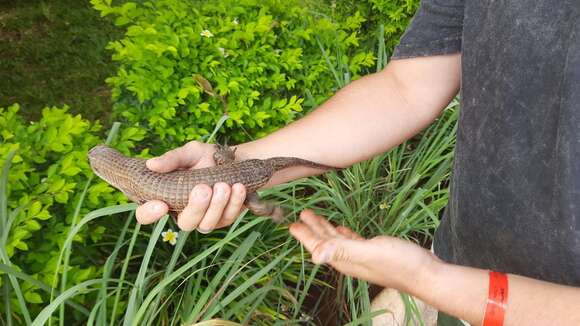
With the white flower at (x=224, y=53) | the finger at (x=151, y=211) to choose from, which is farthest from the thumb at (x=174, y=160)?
the white flower at (x=224, y=53)

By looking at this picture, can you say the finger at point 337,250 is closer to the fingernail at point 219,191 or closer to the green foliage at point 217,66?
the fingernail at point 219,191

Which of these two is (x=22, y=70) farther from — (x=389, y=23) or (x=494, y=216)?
(x=494, y=216)

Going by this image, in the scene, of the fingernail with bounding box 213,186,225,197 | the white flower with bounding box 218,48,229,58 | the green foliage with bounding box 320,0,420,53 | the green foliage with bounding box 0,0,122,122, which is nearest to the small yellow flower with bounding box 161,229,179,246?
the fingernail with bounding box 213,186,225,197

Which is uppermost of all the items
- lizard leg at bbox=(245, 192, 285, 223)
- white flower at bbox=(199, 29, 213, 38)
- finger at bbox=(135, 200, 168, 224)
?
white flower at bbox=(199, 29, 213, 38)

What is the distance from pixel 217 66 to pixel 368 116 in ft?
5.02

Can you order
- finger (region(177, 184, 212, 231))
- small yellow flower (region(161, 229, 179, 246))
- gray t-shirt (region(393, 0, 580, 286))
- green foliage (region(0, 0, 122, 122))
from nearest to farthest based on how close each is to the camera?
gray t-shirt (region(393, 0, 580, 286)) → finger (region(177, 184, 212, 231)) → small yellow flower (region(161, 229, 179, 246)) → green foliage (region(0, 0, 122, 122))

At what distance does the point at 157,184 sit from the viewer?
5.98 feet

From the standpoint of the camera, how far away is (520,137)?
3.98 ft

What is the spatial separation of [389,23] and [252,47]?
1601 mm

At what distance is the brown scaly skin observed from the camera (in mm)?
1718

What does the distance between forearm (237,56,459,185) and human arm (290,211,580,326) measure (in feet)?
1.54

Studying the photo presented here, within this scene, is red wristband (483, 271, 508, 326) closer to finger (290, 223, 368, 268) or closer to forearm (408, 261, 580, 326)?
forearm (408, 261, 580, 326)

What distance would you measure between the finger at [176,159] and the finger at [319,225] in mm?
611

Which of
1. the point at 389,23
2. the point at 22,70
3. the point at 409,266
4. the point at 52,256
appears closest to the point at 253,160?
the point at 409,266
